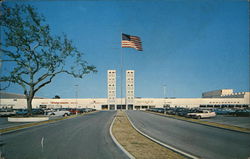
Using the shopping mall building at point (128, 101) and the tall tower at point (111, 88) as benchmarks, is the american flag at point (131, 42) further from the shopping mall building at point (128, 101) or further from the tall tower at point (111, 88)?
the tall tower at point (111, 88)

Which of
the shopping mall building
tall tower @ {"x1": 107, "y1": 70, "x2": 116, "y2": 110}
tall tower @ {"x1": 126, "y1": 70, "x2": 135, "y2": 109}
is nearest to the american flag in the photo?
the shopping mall building

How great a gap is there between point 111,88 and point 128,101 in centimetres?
1510

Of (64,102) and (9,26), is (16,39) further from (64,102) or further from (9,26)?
(64,102)

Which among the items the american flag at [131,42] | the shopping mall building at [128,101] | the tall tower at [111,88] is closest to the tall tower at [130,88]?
the shopping mall building at [128,101]

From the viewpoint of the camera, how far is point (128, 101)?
381 feet

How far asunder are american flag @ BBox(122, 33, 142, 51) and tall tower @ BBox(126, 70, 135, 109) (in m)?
92.3

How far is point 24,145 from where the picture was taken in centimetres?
1016

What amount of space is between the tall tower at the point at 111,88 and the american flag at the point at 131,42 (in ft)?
294

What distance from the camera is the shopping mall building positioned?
103 m

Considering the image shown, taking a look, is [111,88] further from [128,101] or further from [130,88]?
[128,101]

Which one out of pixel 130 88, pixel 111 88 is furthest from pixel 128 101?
pixel 111 88

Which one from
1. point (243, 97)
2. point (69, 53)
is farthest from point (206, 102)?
point (69, 53)

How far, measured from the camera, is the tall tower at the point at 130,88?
116 metres

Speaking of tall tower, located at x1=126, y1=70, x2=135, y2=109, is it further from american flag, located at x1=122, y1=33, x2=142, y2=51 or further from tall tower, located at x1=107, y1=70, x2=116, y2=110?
american flag, located at x1=122, y1=33, x2=142, y2=51
